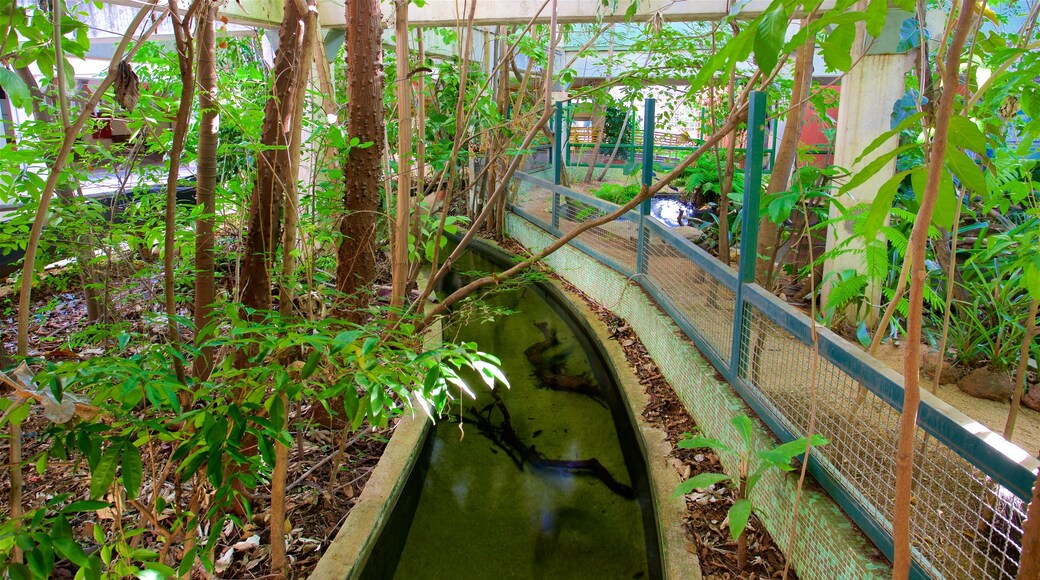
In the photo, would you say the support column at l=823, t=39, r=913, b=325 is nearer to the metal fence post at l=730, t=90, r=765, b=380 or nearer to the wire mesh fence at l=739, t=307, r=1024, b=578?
the metal fence post at l=730, t=90, r=765, b=380

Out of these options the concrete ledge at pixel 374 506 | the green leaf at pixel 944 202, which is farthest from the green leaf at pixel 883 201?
the concrete ledge at pixel 374 506

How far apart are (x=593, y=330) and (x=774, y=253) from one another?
66.3 inches

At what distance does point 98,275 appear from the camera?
3699mm

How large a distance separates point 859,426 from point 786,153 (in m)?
2.23

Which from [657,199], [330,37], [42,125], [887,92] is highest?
[330,37]

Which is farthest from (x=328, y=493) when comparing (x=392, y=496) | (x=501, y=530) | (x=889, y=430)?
(x=889, y=430)

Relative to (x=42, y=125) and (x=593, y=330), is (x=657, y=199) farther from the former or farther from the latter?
(x=42, y=125)

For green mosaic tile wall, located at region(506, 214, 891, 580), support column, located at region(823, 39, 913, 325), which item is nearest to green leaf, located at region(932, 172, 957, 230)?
green mosaic tile wall, located at region(506, 214, 891, 580)

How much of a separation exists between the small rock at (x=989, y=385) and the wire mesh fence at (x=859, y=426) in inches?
54.0

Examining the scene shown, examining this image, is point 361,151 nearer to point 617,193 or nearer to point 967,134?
point 967,134

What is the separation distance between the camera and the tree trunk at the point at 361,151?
3.41 meters

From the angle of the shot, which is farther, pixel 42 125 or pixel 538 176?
pixel 538 176

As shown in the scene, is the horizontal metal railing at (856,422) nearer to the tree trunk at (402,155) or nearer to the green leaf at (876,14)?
the green leaf at (876,14)

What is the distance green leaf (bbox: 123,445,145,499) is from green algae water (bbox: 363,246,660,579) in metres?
1.68
